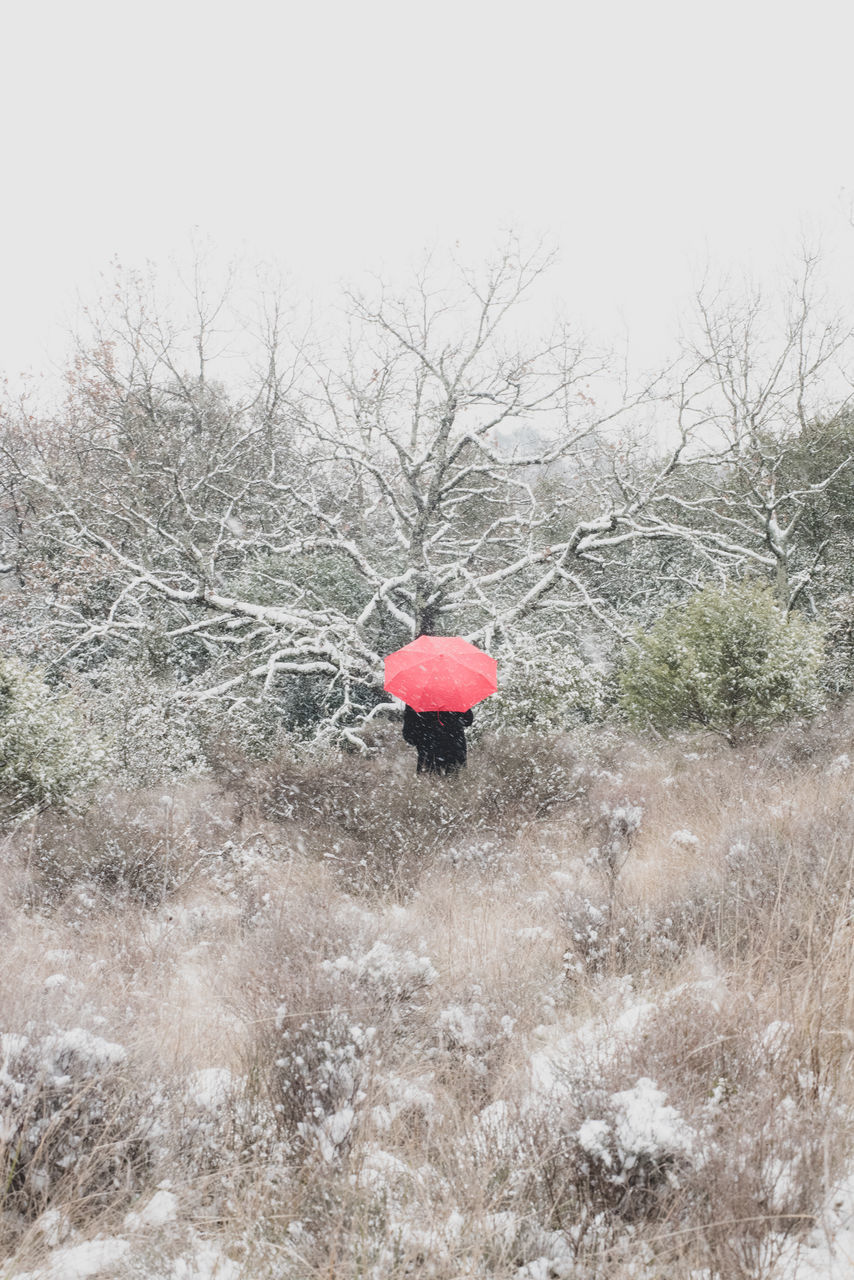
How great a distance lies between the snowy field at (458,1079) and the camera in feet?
5.49

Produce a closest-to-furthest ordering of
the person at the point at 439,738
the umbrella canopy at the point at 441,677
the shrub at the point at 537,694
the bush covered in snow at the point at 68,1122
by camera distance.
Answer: the bush covered in snow at the point at 68,1122 < the umbrella canopy at the point at 441,677 < the person at the point at 439,738 < the shrub at the point at 537,694

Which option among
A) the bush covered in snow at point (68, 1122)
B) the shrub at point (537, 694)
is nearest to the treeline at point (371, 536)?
the shrub at point (537, 694)

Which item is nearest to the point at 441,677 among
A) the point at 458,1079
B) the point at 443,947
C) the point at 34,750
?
the point at 443,947

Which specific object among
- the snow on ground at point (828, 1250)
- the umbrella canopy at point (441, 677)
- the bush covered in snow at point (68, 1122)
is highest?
the umbrella canopy at point (441, 677)

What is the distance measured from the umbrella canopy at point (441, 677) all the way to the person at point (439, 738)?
231 mm

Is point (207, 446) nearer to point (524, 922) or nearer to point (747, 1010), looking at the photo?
point (524, 922)

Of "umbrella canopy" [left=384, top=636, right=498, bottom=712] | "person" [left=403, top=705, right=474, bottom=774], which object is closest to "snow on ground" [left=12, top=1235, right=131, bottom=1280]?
"umbrella canopy" [left=384, top=636, right=498, bottom=712]

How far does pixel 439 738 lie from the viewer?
22.7ft

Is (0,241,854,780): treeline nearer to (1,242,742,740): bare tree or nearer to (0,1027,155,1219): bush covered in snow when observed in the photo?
(1,242,742,740): bare tree

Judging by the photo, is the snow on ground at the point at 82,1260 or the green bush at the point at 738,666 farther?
the green bush at the point at 738,666

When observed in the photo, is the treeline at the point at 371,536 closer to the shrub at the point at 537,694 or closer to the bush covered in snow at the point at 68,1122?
the shrub at the point at 537,694

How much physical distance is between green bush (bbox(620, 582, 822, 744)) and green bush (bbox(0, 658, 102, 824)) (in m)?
7.59

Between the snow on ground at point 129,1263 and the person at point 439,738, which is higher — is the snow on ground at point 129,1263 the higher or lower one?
the lower one

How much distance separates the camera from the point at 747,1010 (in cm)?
226
